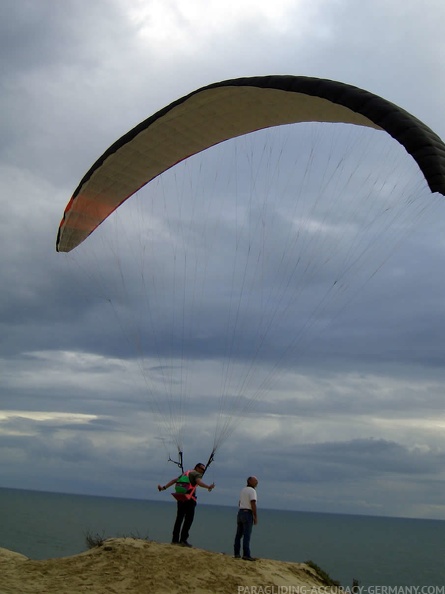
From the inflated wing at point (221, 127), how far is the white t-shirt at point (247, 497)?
634 cm

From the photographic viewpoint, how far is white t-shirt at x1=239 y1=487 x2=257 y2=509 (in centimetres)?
1251

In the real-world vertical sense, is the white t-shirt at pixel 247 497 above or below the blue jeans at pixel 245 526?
above

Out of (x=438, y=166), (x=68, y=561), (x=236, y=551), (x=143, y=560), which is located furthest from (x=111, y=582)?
(x=438, y=166)

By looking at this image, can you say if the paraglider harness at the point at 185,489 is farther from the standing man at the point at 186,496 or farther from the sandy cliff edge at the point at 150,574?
the sandy cliff edge at the point at 150,574

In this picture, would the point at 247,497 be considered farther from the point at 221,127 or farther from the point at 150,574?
the point at 221,127

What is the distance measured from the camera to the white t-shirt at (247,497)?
41.0 feet

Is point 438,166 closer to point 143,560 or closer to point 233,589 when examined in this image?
point 233,589

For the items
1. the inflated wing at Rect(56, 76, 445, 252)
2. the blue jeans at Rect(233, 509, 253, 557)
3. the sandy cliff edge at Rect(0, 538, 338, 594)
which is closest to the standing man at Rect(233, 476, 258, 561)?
the blue jeans at Rect(233, 509, 253, 557)

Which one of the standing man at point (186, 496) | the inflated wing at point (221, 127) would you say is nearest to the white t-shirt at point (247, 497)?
the standing man at point (186, 496)

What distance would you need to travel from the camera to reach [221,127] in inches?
590

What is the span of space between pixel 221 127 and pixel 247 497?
25.7 feet

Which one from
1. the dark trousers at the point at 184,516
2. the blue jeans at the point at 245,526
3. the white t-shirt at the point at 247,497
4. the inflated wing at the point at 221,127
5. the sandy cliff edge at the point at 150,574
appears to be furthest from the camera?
the dark trousers at the point at 184,516

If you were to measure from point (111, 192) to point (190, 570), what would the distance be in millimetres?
8950

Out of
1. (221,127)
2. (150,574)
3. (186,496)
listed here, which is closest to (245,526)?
(186,496)
